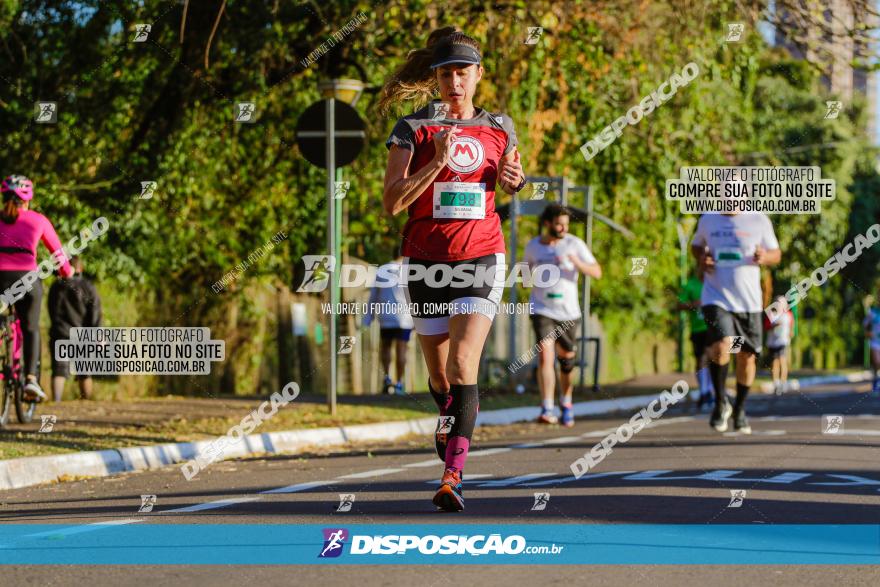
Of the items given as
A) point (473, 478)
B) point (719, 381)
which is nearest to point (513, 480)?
point (473, 478)

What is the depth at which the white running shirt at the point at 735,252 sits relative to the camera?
1287cm

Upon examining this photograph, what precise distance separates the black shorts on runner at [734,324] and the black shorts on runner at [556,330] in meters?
1.93

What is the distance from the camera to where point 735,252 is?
12.9 metres

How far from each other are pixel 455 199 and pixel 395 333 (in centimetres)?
1303

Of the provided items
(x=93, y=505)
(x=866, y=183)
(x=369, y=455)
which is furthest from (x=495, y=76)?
(x=866, y=183)

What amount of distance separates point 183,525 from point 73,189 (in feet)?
36.0

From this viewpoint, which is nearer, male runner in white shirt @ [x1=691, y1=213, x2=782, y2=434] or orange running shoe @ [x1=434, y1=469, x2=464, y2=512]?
orange running shoe @ [x1=434, y1=469, x2=464, y2=512]

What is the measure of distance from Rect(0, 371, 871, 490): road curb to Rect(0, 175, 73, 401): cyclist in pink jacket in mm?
1536

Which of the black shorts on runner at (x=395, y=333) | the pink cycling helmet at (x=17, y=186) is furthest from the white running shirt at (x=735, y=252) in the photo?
the black shorts on runner at (x=395, y=333)

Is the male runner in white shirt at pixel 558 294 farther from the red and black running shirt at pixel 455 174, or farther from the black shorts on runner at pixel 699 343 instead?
the red and black running shirt at pixel 455 174

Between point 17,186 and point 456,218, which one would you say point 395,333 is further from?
point 456,218

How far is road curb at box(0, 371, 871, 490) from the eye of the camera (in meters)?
10.1

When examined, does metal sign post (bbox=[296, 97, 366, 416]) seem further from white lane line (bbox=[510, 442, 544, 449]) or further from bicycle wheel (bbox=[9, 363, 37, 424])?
bicycle wheel (bbox=[9, 363, 37, 424])

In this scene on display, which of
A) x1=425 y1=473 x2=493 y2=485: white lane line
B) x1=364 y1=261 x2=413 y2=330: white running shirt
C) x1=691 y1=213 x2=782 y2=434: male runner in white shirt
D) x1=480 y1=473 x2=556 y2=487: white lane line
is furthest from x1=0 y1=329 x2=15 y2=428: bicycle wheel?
x1=364 y1=261 x2=413 y2=330: white running shirt
